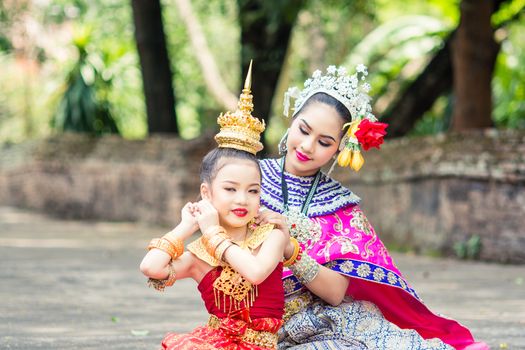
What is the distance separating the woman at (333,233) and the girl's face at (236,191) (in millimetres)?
352

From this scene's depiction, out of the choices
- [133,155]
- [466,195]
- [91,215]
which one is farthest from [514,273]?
[91,215]

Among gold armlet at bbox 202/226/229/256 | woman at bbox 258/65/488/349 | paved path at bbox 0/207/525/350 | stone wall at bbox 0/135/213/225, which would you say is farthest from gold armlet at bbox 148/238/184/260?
stone wall at bbox 0/135/213/225

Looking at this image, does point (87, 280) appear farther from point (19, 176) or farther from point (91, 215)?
point (19, 176)

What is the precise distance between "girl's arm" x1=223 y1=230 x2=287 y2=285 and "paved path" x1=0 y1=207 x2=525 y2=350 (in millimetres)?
1772

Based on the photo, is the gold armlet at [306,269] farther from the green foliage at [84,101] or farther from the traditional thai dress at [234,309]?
the green foliage at [84,101]

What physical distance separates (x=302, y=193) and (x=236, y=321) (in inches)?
31.2

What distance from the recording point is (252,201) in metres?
3.77

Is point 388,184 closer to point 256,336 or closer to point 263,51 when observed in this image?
point 263,51

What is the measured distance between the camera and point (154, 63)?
14594 mm

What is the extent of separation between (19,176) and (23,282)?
1044cm

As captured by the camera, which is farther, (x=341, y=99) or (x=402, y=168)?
(x=402, y=168)

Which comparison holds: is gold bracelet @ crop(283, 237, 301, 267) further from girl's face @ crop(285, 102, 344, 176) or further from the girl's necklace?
girl's face @ crop(285, 102, 344, 176)

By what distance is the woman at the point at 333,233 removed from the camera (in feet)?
13.7

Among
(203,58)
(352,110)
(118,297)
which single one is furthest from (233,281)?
(203,58)
